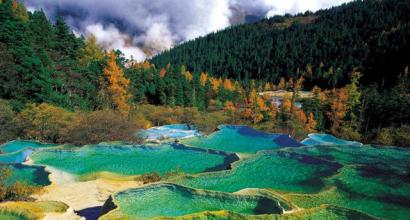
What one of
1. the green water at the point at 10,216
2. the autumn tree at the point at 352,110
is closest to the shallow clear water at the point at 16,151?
the green water at the point at 10,216

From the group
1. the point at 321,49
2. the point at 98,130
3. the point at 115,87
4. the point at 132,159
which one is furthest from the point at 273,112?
the point at 321,49

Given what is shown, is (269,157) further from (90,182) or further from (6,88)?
(6,88)

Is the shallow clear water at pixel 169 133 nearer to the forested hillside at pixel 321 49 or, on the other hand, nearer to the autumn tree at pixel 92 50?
the autumn tree at pixel 92 50

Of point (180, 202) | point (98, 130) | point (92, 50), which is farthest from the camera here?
point (92, 50)

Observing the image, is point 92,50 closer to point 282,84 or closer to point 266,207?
point 266,207

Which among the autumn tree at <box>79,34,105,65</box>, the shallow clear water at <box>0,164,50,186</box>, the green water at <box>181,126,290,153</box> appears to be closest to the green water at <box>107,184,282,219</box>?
the shallow clear water at <box>0,164,50,186</box>

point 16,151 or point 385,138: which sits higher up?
point 385,138

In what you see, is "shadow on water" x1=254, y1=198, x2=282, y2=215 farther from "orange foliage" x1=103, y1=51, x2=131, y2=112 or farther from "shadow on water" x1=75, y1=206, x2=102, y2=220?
"orange foliage" x1=103, y1=51, x2=131, y2=112
